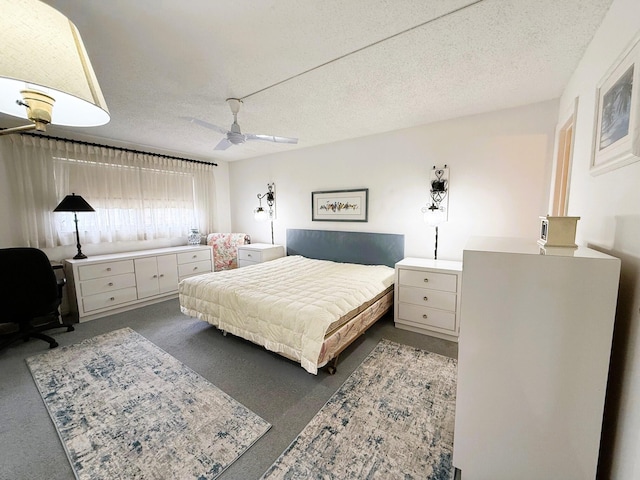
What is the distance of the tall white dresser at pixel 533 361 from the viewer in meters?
0.99

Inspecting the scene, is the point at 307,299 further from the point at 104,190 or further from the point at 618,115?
the point at 104,190

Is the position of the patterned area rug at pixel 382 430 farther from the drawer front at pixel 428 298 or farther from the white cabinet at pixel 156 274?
the white cabinet at pixel 156 274

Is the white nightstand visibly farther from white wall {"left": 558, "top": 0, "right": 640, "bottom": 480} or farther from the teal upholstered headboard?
white wall {"left": 558, "top": 0, "right": 640, "bottom": 480}

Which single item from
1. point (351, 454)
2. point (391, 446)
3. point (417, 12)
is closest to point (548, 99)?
point (417, 12)

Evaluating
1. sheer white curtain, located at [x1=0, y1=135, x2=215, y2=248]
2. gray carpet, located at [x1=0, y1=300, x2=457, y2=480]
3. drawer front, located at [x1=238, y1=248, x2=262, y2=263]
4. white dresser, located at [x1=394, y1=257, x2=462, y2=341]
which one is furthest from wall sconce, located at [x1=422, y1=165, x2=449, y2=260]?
sheer white curtain, located at [x1=0, y1=135, x2=215, y2=248]

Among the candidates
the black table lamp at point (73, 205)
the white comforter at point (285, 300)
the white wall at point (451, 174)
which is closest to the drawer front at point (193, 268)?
the black table lamp at point (73, 205)

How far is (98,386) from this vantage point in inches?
78.3

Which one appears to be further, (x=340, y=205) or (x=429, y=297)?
(x=340, y=205)

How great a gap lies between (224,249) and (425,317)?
12.0 ft

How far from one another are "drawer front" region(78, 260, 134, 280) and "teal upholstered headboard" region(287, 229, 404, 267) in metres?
2.41

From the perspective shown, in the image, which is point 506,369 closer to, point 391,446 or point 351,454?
point 391,446

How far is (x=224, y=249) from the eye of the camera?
188 inches

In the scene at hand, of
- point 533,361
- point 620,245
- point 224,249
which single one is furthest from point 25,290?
point 620,245

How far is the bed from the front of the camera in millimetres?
1954
